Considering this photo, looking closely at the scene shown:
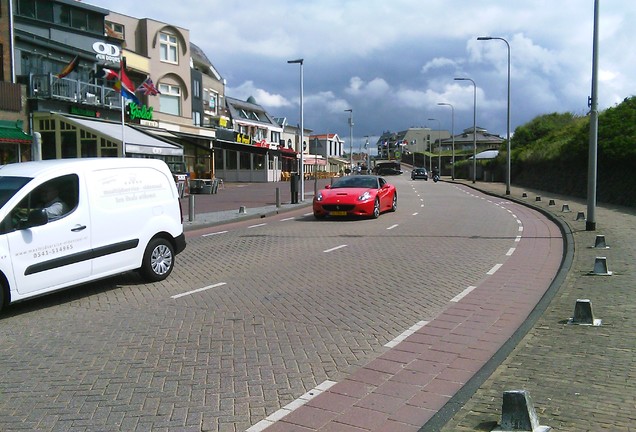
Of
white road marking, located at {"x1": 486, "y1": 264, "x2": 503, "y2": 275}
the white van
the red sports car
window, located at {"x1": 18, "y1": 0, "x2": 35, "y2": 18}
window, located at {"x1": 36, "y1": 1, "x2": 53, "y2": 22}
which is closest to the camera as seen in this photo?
the white van

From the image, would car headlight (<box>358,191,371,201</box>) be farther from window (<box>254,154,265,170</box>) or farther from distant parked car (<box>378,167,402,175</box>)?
distant parked car (<box>378,167,402,175</box>)

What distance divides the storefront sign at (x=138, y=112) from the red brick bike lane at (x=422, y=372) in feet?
98.3

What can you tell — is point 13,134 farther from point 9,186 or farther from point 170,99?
point 170,99

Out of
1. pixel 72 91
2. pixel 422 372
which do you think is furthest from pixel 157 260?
pixel 72 91

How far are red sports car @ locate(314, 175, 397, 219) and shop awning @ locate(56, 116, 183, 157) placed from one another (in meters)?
10.8

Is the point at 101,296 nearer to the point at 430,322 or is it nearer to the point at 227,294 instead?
the point at 227,294

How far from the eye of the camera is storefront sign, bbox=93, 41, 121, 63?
103ft

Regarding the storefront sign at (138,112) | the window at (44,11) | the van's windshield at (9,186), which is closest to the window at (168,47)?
the storefront sign at (138,112)

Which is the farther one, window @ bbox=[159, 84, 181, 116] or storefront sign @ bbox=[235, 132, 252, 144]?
storefront sign @ bbox=[235, 132, 252, 144]

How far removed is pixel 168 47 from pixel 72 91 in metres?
18.3

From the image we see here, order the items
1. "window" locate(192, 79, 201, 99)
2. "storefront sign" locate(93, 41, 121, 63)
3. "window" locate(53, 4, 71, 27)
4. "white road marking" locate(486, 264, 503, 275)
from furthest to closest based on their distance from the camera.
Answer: "window" locate(192, 79, 201, 99) < "storefront sign" locate(93, 41, 121, 63) < "window" locate(53, 4, 71, 27) < "white road marking" locate(486, 264, 503, 275)

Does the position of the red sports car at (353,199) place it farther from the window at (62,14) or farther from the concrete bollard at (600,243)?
the window at (62,14)

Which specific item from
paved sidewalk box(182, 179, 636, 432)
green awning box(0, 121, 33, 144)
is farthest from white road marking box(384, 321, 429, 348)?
green awning box(0, 121, 33, 144)

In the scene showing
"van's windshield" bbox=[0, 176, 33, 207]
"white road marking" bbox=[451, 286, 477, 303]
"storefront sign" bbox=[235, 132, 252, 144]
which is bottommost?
"white road marking" bbox=[451, 286, 477, 303]
